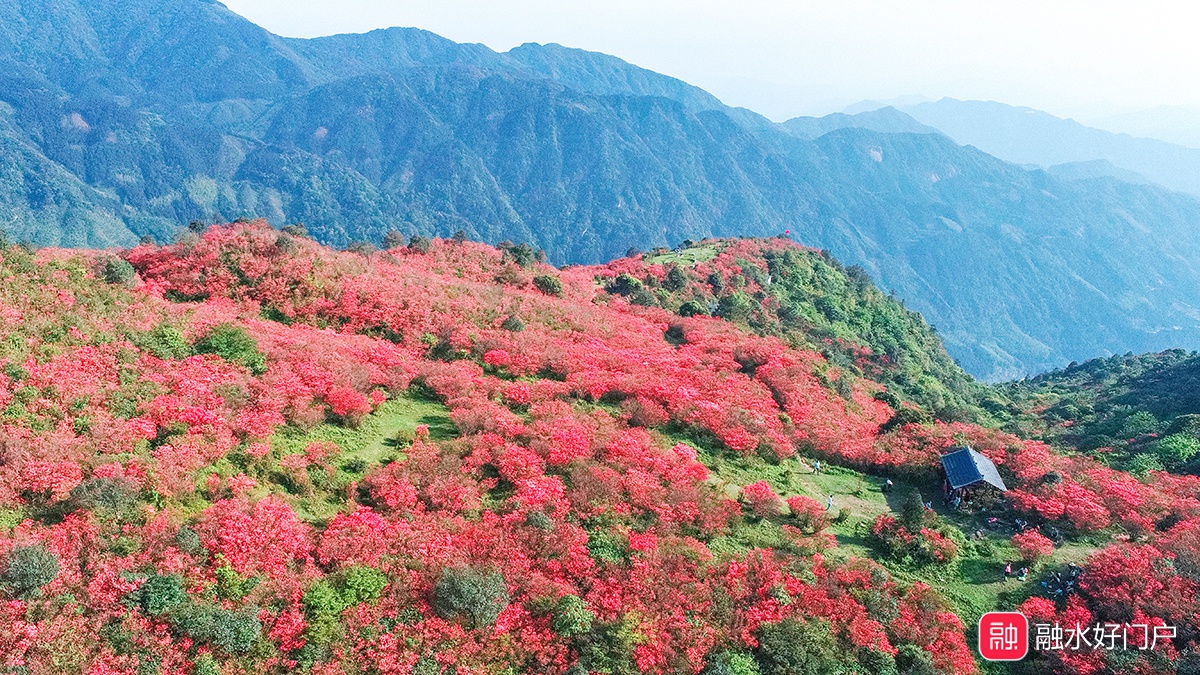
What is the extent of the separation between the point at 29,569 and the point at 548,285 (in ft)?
131

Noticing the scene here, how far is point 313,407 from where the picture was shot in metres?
28.0

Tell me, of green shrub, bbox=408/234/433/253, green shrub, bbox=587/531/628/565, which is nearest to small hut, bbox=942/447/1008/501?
green shrub, bbox=587/531/628/565

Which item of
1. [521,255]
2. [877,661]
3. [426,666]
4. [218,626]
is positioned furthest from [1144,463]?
[218,626]

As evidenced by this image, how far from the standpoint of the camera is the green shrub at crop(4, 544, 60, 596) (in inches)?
651

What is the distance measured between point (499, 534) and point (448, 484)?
11.3 ft

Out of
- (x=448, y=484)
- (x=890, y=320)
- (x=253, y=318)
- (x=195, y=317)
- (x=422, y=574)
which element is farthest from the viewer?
(x=890, y=320)

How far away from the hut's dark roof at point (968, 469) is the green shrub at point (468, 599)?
23.8m

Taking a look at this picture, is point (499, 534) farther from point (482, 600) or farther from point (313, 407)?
point (313, 407)

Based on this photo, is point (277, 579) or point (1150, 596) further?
point (1150, 596)

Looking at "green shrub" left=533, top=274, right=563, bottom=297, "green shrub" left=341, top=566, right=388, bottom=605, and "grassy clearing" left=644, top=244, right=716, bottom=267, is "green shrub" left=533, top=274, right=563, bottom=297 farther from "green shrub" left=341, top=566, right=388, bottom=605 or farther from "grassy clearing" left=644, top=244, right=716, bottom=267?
"green shrub" left=341, top=566, right=388, bottom=605

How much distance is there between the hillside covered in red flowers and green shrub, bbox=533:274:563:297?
34.0 feet

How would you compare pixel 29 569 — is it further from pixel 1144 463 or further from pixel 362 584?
pixel 1144 463

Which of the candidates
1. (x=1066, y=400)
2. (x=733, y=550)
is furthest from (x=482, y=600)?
(x=1066, y=400)

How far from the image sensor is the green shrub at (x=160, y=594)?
56.3 feet
